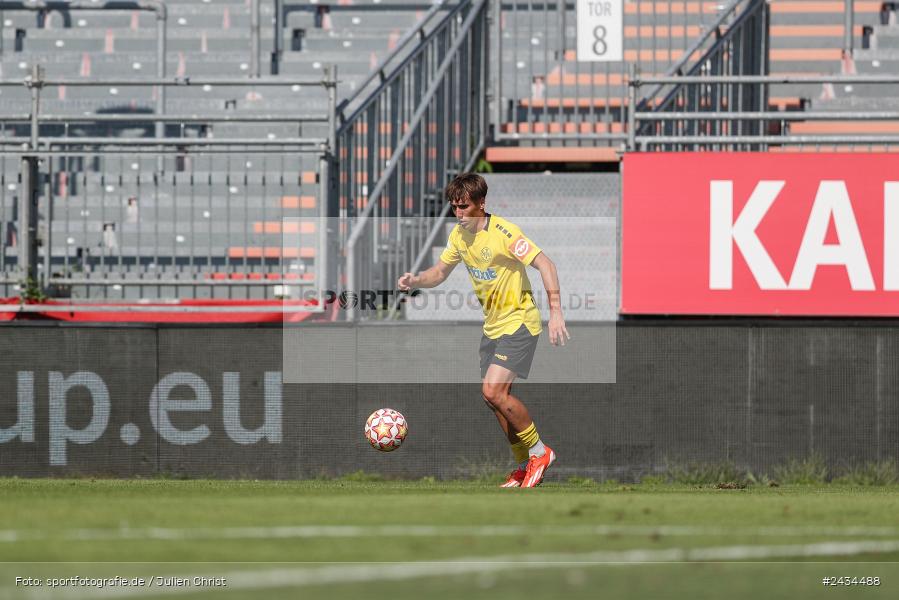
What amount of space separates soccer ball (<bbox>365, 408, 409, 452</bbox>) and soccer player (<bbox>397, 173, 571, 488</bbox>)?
113 centimetres

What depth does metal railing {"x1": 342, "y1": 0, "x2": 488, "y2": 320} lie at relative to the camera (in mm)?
12062

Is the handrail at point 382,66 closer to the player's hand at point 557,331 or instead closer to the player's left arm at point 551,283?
the player's left arm at point 551,283

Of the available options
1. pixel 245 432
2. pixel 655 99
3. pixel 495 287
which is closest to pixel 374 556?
pixel 495 287

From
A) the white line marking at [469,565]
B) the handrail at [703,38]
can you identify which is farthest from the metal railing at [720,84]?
the white line marking at [469,565]

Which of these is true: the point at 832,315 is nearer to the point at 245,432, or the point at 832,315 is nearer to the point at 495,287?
the point at 495,287

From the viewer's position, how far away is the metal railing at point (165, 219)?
11.8m

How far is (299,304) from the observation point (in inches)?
464

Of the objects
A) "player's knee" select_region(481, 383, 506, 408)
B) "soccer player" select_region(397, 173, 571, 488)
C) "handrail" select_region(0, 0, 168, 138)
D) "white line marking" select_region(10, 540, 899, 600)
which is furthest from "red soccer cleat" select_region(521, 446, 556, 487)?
"handrail" select_region(0, 0, 168, 138)

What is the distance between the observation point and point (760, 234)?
11609 millimetres

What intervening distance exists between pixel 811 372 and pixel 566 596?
26.0ft

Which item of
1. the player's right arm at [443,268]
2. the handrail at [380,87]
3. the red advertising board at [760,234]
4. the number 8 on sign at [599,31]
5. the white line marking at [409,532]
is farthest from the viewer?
the number 8 on sign at [599,31]

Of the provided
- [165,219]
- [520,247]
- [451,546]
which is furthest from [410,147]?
[451,546]

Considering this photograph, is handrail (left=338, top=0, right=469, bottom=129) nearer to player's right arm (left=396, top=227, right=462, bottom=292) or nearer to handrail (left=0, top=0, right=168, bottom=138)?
player's right arm (left=396, top=227, right=462, bottom=292)

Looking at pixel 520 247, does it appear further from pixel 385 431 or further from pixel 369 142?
pixel 369 142
